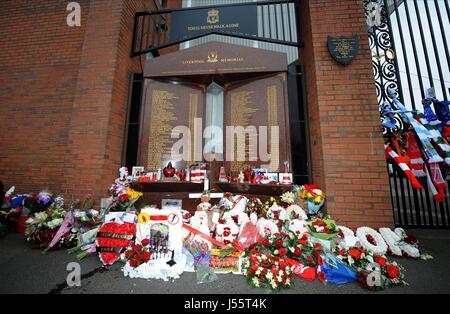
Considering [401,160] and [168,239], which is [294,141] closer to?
[401,160]

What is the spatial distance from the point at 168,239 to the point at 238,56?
336 centimetres

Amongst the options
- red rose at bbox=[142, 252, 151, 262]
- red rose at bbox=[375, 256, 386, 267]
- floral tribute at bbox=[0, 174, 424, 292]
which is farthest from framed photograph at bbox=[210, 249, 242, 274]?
red rose at bbox=[375, 256, 386, 267]

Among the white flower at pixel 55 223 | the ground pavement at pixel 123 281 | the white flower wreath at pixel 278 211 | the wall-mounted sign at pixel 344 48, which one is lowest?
the ground pavement at pixel 123 281

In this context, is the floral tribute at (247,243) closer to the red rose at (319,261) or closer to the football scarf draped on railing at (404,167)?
the red rose at (319,261)

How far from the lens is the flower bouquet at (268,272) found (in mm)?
1969

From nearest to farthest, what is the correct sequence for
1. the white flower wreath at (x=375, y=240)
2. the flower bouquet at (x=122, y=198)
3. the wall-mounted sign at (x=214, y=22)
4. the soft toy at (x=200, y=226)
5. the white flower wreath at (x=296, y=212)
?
the white flower wreath at (x=375, y=240)
the soft toy at (x=200, y=226)
the white flower wreath at (x=296, y=212)
the flower bouquet at (x=122, y=198)
the wall-mounted sign at (x=214, y=22)

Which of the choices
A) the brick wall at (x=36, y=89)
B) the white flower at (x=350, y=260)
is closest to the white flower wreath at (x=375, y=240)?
the white flower at (x=350, y=260)

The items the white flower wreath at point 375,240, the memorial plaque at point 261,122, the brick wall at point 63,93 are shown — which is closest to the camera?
the white flower wreath at point 375,240

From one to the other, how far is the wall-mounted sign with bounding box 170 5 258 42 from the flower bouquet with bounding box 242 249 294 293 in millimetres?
4232

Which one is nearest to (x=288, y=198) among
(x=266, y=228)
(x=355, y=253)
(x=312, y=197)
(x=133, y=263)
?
(x=312, y=197)

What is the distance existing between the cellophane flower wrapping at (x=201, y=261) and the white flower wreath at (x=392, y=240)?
2322 millimetres

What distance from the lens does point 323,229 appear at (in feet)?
8.26

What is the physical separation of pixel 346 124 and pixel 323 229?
1718 millimetres

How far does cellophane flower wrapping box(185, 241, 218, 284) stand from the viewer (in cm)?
212
